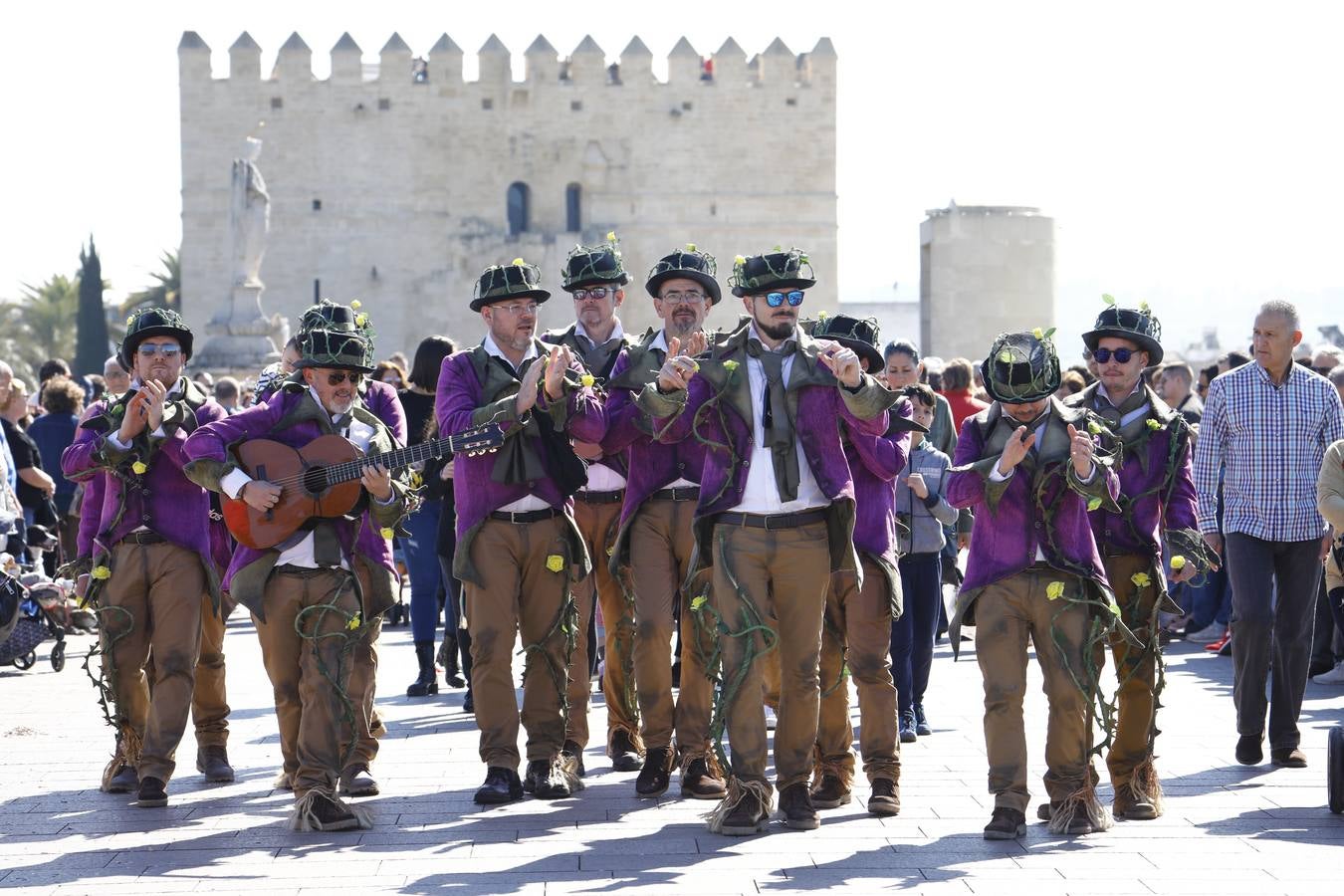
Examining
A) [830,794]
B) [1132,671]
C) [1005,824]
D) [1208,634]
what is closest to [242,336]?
[1208,634]

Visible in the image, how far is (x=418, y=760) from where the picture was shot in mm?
8016

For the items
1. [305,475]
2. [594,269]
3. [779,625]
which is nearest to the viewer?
[779,625]

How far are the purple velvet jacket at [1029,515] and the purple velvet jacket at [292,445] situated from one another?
2.09 metres

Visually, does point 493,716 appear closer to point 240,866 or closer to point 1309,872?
A: point 240,866

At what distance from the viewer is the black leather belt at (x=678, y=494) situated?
24.0ft

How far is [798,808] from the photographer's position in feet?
21.2

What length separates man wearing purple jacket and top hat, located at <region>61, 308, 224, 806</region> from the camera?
7.13 metres

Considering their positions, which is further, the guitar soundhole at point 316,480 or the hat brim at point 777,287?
the guitar soundhole at point 316,480

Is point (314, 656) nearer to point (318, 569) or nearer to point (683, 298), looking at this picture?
point (318, 569)

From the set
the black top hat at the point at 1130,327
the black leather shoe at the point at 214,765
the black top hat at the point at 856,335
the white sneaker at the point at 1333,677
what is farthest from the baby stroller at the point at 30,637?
the white sneaker at the point at 1333,677

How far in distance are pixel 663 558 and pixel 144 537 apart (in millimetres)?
2042

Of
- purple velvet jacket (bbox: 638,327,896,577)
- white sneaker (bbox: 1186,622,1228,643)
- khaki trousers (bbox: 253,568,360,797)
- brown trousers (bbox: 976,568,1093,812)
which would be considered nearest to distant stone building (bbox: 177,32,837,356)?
white sneaker (bbox: 1186,622,1228,643)

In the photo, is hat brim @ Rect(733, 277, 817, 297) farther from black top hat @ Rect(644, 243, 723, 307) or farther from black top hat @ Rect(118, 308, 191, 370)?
black top hat @ Rect(118, 308, 191, 370)

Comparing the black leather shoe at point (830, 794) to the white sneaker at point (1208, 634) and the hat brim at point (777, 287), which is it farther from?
the white sneaker at point (1208, 634)
